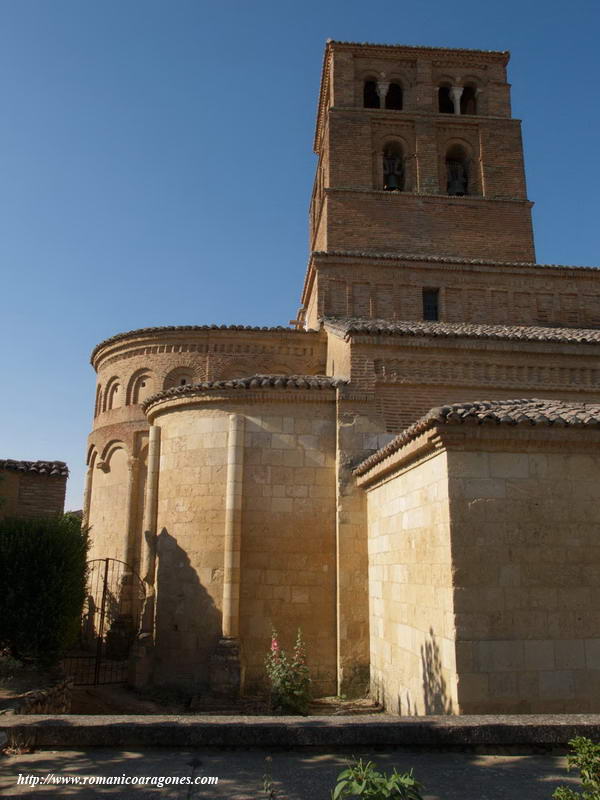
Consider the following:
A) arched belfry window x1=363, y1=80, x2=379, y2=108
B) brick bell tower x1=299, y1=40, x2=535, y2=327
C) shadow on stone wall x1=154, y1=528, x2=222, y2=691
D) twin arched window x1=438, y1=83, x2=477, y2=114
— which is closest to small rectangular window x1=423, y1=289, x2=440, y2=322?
brick bell tower x1=299, y1=40, x2=535, y2=327

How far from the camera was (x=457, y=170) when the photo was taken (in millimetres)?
19406

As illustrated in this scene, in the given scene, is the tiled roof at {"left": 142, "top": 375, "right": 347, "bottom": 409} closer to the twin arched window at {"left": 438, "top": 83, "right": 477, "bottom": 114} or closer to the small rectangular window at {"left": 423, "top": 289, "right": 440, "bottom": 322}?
the small rectangular window at {"left": 423, "top": 289, "right": 440, "bottom": 322}

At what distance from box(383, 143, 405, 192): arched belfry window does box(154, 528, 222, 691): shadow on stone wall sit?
1272 centimetres

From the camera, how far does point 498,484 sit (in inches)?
275

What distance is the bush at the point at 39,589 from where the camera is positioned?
923 centimetres

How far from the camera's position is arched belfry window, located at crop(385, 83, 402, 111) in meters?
20.3

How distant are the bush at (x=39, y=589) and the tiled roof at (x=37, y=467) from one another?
98.2 inches

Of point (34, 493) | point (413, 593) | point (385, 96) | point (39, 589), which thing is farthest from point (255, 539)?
point (385, 96)

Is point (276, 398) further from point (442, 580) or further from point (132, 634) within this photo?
point (132, 634)

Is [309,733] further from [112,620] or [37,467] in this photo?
[112,620]

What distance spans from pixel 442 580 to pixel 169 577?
231 inches

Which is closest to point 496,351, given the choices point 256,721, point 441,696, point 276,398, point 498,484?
point 276,398

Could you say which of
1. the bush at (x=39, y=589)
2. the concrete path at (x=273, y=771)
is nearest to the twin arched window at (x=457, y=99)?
the bush at (x=39, y=589)

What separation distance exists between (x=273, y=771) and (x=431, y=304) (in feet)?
45.3
